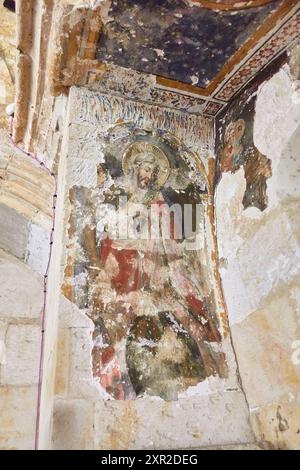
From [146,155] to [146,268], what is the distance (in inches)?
30.3

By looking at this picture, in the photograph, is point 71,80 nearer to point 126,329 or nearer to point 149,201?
point 149,201

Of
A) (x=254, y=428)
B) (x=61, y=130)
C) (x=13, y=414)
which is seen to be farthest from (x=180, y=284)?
(x=13, y=414)

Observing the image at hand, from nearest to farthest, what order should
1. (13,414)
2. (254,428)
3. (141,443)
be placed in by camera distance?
(141,443), (254,428), (13,414)

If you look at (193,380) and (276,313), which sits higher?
(276,313)

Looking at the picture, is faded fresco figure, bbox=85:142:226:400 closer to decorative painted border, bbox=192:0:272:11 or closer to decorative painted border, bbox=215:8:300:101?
decorative painted border, bbox=215:8:300:101

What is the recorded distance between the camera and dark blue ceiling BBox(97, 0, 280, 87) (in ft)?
7.04

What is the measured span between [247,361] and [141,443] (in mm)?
706

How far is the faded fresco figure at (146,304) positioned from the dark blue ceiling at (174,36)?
21.8 inches

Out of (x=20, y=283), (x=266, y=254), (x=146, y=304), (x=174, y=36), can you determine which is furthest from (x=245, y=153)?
(x=20, y=283)

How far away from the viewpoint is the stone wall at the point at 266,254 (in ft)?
6.62

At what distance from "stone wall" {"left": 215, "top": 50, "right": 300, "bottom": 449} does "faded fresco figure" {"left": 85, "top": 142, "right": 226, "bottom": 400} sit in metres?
0.20

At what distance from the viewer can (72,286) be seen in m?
2.14

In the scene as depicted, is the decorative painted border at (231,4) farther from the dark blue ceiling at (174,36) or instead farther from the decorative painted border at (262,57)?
the decorative painted border at (262,57)

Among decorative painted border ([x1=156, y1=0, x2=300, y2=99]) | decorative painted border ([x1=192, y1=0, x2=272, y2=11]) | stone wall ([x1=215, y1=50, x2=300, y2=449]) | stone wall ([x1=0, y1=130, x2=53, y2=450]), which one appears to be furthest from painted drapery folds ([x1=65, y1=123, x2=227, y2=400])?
stone wall ([x1=0, y1=130, x2=53, y2=450])
